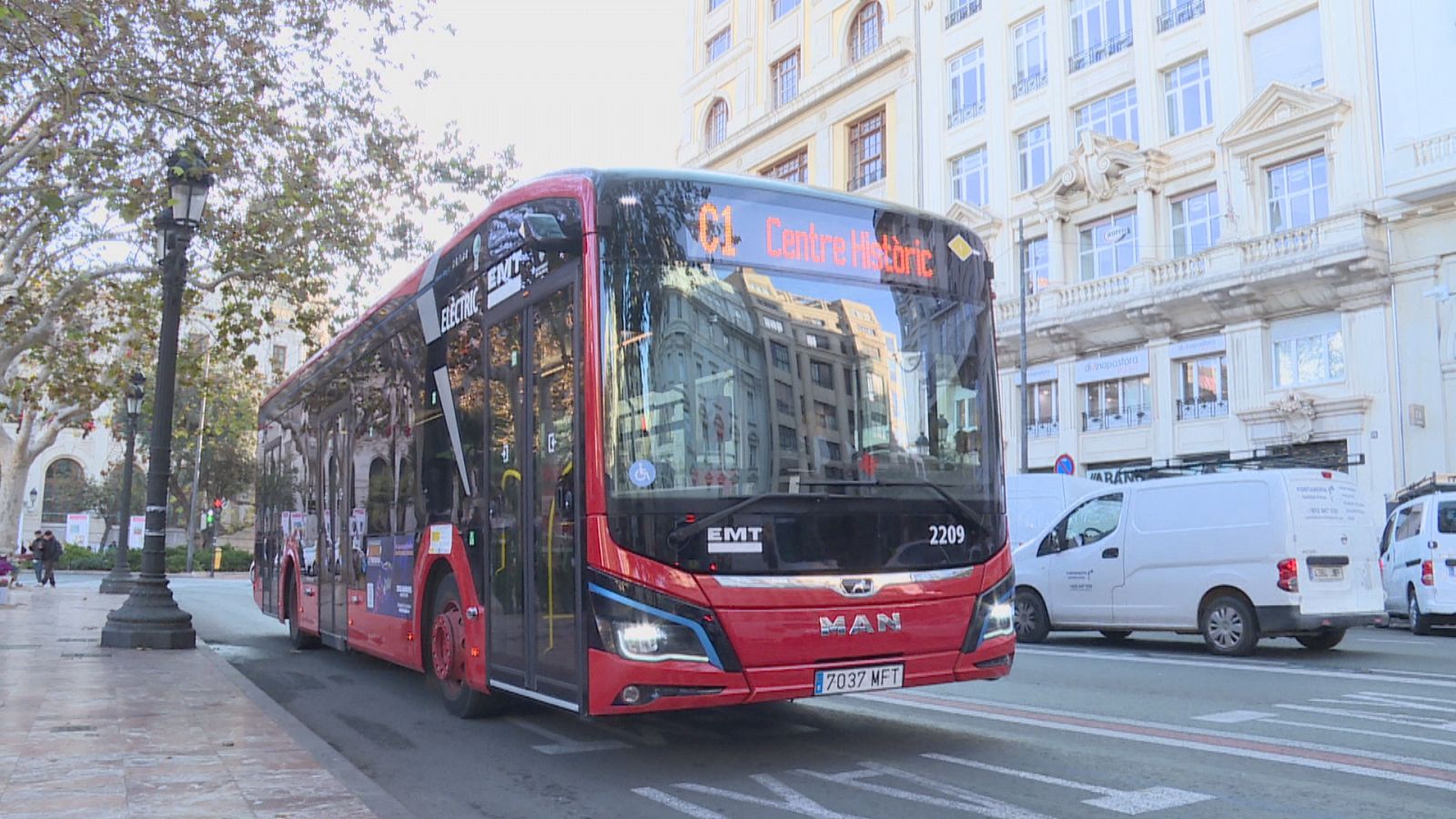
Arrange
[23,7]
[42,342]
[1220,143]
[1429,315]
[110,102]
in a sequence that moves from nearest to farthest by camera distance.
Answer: [23,7], [110,102], [42,342], [1429,315], [1220,143]

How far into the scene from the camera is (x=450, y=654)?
26.9ft

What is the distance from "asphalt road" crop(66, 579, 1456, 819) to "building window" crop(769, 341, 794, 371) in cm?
220

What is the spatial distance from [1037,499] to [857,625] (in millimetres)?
17414

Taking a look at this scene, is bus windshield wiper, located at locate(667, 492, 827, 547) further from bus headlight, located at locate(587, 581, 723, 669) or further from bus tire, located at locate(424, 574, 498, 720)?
bus tire, located at locate(424, 574, 498, 720)

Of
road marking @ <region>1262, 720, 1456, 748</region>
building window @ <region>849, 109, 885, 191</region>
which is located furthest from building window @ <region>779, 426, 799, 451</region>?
building window @ <region>849, 109, 885, 191</region>

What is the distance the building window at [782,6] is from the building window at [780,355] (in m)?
42.9

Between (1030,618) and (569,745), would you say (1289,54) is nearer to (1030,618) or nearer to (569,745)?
(1030,618)

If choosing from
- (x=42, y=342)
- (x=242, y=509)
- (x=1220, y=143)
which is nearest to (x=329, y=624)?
(x=42, y=342)

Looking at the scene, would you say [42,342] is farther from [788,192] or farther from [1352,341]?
[1352,341]

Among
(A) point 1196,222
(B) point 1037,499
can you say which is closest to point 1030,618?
(B) point 1037,499

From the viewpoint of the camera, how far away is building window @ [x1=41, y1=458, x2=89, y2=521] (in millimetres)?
69375

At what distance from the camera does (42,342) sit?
18.8 m

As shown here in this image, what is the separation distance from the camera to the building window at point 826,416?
6.31m

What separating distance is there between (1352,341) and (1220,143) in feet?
20.3
